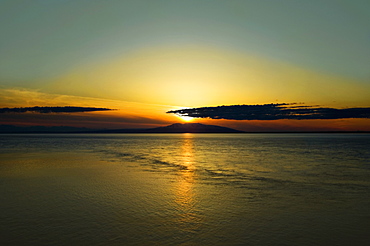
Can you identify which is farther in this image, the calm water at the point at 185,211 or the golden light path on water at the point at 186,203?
the golden light path on water at the point at 186,203

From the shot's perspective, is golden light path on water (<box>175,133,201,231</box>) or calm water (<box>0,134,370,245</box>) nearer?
calm water (<box>0,134,370,245</box>)

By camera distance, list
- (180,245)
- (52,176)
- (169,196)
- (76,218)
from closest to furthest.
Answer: (180,245)
(76,218)
(169,196)
(52,176)

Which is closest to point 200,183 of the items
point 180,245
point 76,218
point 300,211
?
point 300,211

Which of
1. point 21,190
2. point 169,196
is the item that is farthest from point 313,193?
point 21,190

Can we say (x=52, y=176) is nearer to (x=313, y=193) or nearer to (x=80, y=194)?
(x=80, y=194)

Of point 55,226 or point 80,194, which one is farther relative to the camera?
point 80,194

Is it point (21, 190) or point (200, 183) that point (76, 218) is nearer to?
point (21, 190)

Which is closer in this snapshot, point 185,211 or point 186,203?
point 185,211

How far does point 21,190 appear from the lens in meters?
17.5

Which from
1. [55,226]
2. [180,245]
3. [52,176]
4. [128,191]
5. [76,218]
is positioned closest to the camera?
[180,245]

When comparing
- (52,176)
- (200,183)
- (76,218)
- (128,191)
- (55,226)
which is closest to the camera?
(55,226)

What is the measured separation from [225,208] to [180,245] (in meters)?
4.70

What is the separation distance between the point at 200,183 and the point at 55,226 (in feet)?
35.1

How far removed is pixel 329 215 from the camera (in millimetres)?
12148
